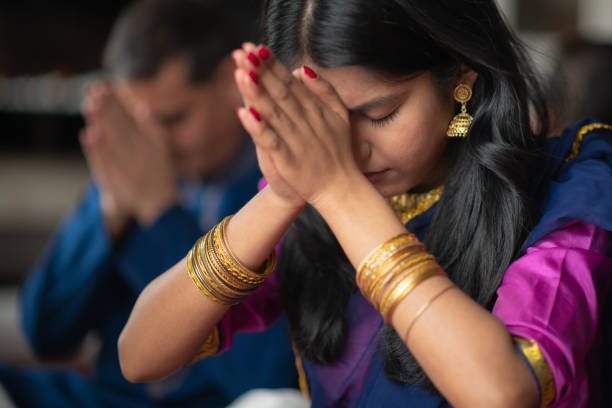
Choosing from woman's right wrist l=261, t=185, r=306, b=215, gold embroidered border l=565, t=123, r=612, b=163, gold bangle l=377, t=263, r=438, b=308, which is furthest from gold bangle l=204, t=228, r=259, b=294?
gold embroidered border l=565, t=123, r=612, b=163

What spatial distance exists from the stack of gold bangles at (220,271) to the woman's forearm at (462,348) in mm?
180

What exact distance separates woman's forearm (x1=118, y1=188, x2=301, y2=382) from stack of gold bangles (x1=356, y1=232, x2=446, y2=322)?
127 mm

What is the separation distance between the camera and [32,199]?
4238 mm

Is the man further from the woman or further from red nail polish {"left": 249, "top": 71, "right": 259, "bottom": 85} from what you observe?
red nail polish {"left": 249, "top": 71, "right": 259, "bottom": 85}

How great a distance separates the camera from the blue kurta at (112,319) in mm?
1395

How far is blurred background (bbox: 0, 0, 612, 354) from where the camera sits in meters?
4.18

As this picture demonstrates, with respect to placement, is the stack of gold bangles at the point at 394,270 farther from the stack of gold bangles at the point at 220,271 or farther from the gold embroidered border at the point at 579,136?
the gold embroidered border at the point at 579,136

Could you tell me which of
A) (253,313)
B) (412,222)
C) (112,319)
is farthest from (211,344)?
(112,319)

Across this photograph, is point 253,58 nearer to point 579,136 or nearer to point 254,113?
point 254,113

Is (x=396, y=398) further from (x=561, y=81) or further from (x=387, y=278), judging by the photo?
(x=561, y=81)

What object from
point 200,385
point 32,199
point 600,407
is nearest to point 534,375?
point 600,407

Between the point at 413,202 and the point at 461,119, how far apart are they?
0.55ft

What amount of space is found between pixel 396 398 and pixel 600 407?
0.28 metres

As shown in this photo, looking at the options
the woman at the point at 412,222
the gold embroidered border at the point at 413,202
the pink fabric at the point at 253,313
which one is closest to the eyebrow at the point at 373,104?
the woman at the point at 412,222
